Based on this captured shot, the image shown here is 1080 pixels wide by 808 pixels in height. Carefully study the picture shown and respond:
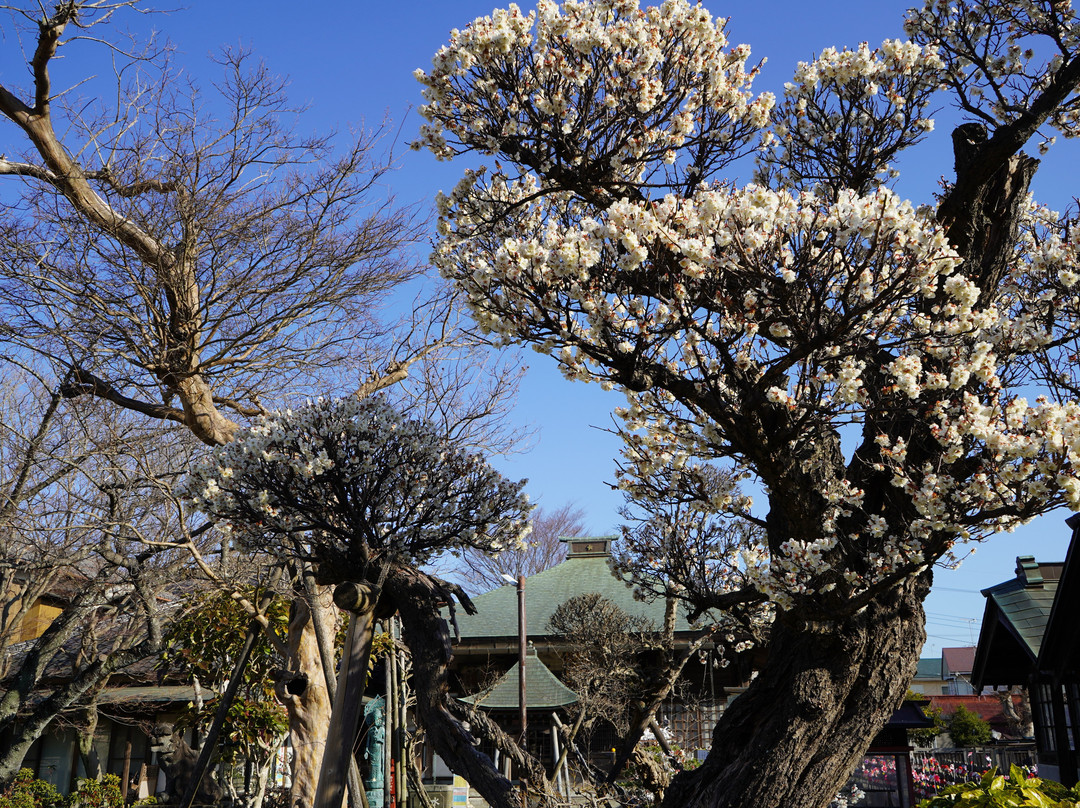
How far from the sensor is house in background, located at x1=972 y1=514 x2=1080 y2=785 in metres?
10.6

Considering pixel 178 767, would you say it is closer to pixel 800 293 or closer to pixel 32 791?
pixel 32 791

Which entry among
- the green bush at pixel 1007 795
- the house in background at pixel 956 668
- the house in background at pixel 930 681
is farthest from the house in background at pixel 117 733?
the house in background at pixel 956 668

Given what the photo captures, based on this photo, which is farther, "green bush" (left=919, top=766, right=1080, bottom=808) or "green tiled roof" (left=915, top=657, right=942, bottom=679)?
"green tiled roof" (left=915, top=657, right=942, bottom=679)

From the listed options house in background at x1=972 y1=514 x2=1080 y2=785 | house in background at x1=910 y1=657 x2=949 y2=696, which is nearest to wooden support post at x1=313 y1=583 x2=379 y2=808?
house in background at x1=972 y1=514 x2=1080 y2=785

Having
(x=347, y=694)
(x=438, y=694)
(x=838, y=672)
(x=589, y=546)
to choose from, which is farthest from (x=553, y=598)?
(x=838, y=672)

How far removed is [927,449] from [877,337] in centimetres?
95

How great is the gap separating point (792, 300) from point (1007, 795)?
139 inches

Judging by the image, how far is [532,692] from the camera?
1528cm

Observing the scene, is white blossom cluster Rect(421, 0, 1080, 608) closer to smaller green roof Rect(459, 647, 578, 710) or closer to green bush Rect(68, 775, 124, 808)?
smaller green roof Rect(459, 647, 578, 710)

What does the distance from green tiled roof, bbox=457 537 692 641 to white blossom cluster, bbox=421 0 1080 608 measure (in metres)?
11.9

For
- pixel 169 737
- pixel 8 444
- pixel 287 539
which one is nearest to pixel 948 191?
pixel 287 539

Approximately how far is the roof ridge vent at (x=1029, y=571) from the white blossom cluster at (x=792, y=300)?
9149 millimetres

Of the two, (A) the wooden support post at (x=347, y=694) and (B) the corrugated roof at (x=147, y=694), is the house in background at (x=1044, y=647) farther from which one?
(B) the corrugated roof at (x=147, y=694)

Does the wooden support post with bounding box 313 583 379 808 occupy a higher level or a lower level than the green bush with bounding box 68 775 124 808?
higher
